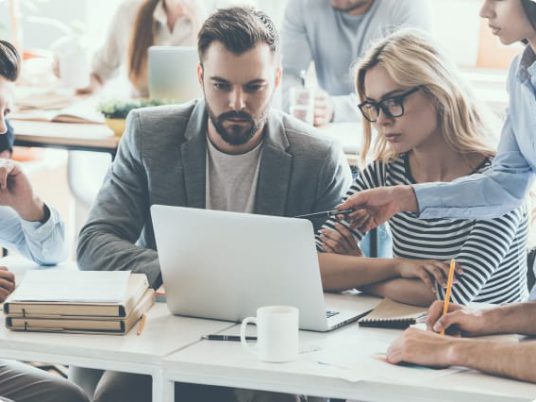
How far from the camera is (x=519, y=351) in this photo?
1647mm

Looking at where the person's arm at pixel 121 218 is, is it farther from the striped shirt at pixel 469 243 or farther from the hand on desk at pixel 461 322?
the hand on desk at pixel 461 322

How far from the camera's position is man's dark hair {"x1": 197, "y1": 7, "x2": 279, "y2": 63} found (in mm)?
2430

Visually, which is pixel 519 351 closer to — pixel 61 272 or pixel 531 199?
pixel 531 199

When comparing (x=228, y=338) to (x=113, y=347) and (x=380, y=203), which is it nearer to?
(x=113, y=347)

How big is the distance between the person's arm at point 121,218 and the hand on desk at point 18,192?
0.45 feet

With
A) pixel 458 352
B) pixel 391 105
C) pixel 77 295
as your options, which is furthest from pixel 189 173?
pixel 458 352

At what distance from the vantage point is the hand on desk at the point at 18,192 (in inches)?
93.7

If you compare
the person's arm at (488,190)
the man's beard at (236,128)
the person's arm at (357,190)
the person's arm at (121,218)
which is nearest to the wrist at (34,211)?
the person's arm at (121,218)

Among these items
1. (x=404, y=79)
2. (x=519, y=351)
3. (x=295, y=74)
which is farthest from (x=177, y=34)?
(x=519, y=351)

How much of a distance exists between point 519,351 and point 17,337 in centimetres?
93

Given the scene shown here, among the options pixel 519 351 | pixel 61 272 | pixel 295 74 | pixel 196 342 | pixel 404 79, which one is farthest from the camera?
pixel 295 74

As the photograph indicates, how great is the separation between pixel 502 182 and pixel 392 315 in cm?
39

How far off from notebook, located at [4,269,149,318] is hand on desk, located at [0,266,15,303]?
0.27ft

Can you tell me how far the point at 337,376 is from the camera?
166cm
